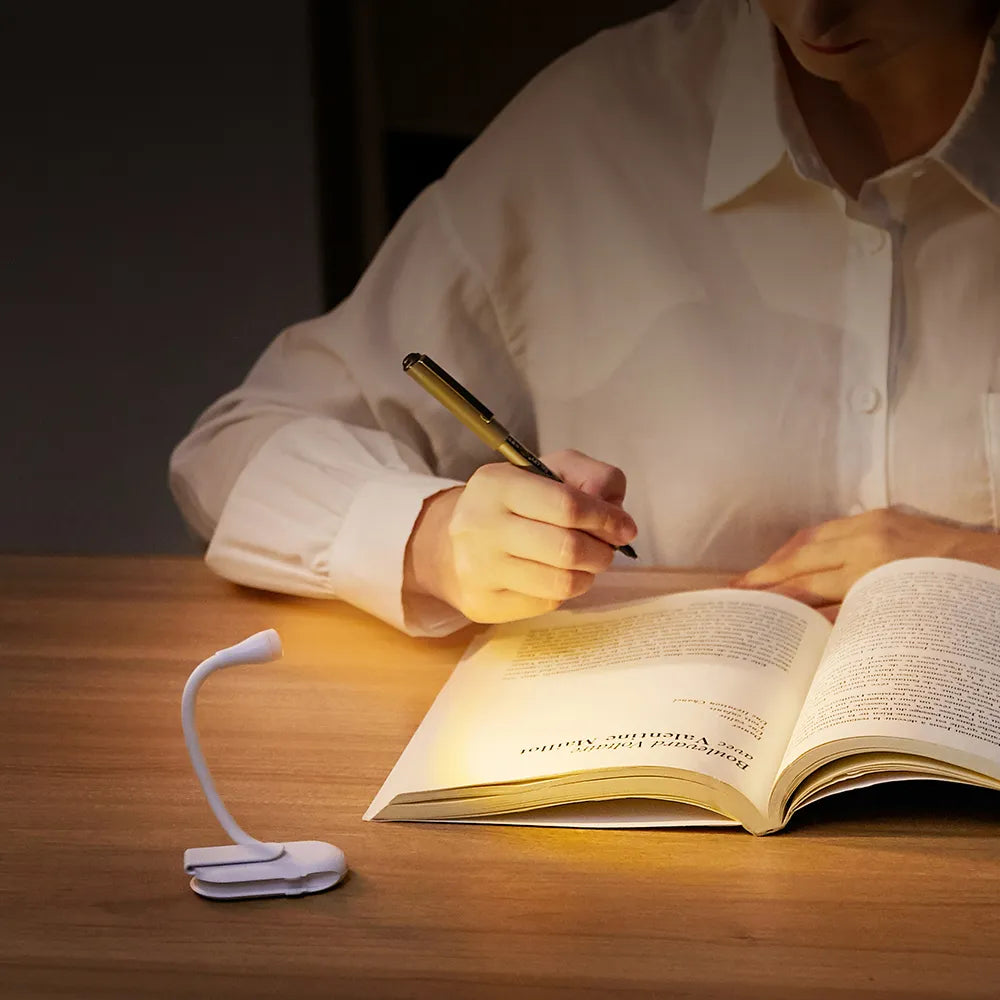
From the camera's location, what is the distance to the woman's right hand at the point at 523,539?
2.91ft

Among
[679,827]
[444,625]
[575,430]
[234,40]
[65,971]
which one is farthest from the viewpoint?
[234,40]

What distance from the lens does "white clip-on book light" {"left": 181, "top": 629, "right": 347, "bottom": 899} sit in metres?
0.65

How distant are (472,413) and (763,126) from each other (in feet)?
1.48

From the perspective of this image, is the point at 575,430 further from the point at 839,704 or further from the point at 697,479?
the point at 839,704

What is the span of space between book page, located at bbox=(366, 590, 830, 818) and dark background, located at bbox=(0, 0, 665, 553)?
3.53 feet

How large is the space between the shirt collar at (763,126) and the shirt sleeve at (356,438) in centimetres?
25

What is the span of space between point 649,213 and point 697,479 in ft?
0.79

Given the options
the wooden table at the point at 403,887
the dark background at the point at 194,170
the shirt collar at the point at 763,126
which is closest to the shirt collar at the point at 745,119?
the shirt collar at the point at 763,126

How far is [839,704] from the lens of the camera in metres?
0.73

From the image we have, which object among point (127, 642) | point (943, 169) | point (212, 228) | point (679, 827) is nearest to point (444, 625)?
point (127, 642)

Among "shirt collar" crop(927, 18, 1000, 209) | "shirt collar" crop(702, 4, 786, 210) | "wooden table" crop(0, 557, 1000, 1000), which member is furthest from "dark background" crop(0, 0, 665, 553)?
"wooden table" crop(0, 557, 1000, 1000)

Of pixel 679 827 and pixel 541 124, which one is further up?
pixel 541 124

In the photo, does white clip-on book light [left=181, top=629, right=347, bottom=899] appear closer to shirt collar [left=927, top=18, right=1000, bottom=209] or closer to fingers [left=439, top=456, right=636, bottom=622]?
fingers [left=439, top=456, right=636, bottom=622]

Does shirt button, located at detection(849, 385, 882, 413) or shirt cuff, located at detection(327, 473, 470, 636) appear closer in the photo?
shirt cuff, located at detection(327, 473, 470, 636)
